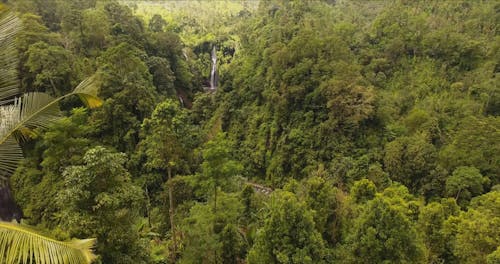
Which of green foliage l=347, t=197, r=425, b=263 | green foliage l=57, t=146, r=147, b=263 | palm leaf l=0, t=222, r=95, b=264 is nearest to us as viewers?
palm leaf l=0, t=222, r=95, b=264

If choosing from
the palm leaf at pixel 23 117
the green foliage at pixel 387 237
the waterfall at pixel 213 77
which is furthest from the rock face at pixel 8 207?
the waterfall at pixel 213 77

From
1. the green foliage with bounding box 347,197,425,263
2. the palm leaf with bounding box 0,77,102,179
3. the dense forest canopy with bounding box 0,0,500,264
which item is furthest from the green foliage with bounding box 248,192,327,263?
the palm leaf with bounding box 0,77,102,179

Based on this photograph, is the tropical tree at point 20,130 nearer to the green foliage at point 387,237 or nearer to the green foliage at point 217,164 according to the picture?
the green foliage at point 217,164

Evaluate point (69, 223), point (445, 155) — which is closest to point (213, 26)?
point (445, 155)

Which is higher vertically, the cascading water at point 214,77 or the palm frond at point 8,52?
the palm frond at point 8,52

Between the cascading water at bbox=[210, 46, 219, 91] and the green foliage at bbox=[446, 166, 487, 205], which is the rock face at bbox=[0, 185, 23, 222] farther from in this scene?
the cascading water at bbox=[210, 46, 219, 91]

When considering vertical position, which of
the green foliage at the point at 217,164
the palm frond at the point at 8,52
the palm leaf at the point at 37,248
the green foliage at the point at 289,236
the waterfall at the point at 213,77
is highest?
the palm frond at the point at 8,52

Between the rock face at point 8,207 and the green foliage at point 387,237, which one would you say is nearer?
the green foliage at point 387,237
